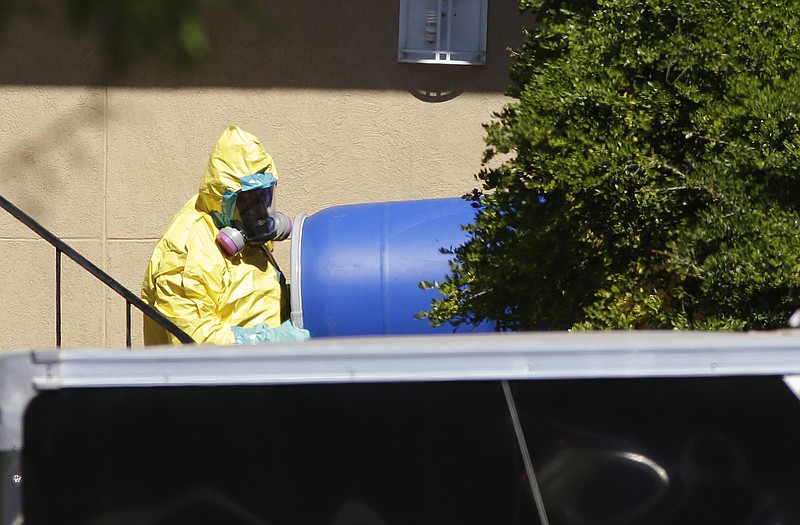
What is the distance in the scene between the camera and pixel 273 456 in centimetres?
199

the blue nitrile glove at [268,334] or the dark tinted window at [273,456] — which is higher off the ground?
the dark tinted window at [273,456]

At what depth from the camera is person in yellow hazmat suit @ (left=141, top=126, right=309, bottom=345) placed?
4895mm

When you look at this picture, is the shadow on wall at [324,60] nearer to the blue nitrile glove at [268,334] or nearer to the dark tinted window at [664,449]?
the blue nitrile glove at [268,334]

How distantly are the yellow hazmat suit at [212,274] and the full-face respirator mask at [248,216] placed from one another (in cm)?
5

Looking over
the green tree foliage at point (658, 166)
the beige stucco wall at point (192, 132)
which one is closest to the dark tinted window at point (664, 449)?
the green tree foliage at point (658, 166)

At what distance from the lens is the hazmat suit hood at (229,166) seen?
5062 mm

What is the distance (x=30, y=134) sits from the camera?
6406mm

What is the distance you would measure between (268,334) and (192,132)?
204 cm

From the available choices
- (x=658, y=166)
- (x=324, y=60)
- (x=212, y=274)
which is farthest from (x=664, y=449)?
(x=324, y=60)

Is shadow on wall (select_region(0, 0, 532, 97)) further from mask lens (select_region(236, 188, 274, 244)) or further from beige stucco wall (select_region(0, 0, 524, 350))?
mask lens (select_region(236, 188, 274, 244))

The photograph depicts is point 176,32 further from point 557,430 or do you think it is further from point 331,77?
point 331,77

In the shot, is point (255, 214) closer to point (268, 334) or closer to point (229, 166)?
point (229, 166)

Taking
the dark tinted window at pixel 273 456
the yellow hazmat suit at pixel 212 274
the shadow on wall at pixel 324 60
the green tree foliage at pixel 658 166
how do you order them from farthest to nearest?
the shadow on wall at pixel 324 60 < the yellow hazmat suit at pixel 212 274 < the green tree foliage at pixel 658 166 < the dark tinted window at pixel 273 456

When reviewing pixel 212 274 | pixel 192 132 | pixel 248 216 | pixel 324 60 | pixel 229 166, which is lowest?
pixel 212 274
